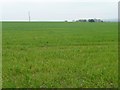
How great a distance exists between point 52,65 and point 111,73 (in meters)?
2.31

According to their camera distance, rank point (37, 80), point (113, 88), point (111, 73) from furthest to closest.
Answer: point (111, 73)
point (37, 80)
point (113, 88)

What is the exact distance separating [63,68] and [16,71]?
5.13 ft

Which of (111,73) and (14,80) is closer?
(14,80)

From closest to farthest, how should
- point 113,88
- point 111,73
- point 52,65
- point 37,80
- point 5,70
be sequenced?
point 113,88 < point 37,80 < point 111,73 < point 5,70 < point 52,65

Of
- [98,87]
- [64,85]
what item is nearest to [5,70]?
[64,85]

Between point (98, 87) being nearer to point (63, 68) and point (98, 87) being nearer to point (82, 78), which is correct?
point (82, 78)

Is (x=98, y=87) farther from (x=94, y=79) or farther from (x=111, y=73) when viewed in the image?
(x=111, y=73)

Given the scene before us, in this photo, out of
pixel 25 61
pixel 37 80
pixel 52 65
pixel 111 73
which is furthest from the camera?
pixel 25 61

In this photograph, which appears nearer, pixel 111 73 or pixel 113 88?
pixel 113 88

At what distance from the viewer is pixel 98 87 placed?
6766 millimetres

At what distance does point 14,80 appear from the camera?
24.5ft

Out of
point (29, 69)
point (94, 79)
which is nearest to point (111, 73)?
point (94, 79)

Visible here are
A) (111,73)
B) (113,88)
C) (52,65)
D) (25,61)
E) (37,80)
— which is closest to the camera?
(113,88)

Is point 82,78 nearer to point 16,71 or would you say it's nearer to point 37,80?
point 37,80
